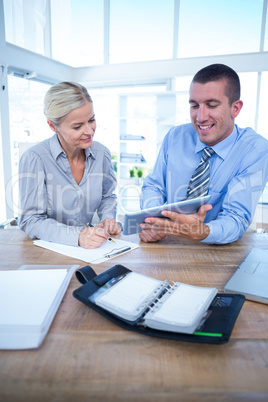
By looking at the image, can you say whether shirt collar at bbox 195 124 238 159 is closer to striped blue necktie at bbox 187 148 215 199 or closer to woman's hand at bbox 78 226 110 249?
striped blue necktie at bbox 187 148 215 199

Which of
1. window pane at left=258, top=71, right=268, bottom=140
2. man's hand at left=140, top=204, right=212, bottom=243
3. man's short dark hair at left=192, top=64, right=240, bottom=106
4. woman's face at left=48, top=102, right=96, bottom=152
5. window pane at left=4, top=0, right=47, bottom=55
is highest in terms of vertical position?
Answer: window pane at left=4, top=0, right=47, bottom=55

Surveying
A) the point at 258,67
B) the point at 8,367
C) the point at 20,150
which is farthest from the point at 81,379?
the point at 258,67

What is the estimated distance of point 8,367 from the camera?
0.60 metres

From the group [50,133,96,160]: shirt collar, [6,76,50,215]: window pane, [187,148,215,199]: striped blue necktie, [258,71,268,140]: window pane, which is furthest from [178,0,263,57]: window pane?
[50,133,96,160]: shirt collar

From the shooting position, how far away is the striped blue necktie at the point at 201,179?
171 centimetres

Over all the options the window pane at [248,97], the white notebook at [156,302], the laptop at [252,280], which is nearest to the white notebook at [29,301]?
the white notebook at [156,302]

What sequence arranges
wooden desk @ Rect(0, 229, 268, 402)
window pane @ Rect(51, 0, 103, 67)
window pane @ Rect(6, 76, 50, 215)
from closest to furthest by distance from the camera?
1. wooden desk @ Rect(0, 229, 268, 402)
2. window pane @ Rect(6, 76, 50, 215)
3. window pane @ Rect(51, 0, 103, 67)

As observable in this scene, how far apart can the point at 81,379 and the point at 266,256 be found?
87 cm

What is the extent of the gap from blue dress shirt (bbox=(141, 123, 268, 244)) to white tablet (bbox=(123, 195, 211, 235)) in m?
0.16

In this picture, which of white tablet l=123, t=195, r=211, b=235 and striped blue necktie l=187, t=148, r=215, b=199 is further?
striped blue necktie l=187, t=148, r=215, b=199

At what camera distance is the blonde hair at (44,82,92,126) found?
1.48 m

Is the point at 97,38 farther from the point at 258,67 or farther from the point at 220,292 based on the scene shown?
the point at 220,292

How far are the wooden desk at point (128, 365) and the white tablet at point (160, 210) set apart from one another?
42 cm

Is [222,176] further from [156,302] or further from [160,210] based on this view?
[156,302]
